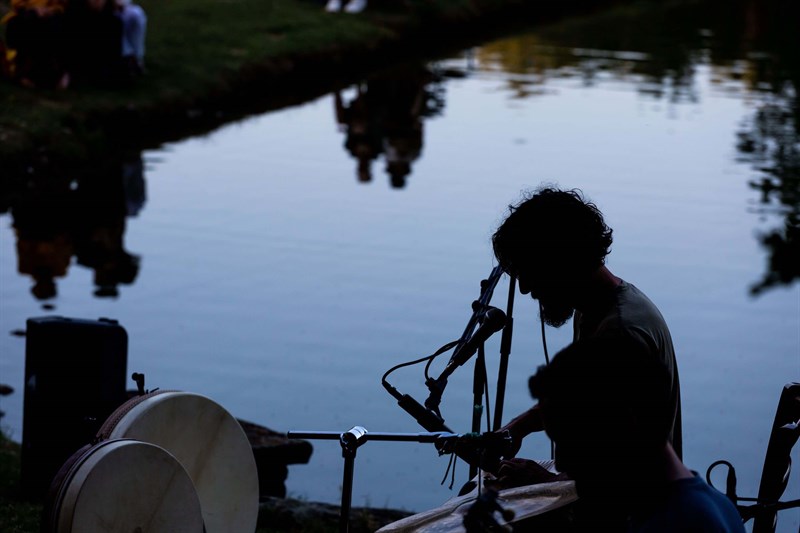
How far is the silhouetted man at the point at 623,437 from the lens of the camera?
7.68ft

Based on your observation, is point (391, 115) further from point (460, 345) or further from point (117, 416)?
point (460, 345)

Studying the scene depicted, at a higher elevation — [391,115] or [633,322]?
[633,322]

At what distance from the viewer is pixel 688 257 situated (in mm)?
11906

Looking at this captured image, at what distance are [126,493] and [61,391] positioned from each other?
2645 millimetres

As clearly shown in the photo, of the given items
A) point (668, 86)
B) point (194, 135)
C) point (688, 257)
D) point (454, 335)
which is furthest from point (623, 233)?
point (668, 86)

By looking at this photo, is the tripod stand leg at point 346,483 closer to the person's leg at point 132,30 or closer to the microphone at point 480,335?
the microphone at point 480,335

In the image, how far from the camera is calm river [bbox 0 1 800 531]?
8531 mm

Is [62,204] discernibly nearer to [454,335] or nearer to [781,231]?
[454,335]

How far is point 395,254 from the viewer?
11.9 metres

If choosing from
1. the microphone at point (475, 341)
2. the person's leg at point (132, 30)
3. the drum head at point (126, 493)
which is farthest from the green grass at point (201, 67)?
the microphone at point (475, 341)

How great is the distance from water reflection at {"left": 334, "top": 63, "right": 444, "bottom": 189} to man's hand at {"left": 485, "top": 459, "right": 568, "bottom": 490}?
11.6 metres

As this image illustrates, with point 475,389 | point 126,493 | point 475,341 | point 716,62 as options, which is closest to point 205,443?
point 126,493

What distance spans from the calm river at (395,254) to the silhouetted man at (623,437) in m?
1.71

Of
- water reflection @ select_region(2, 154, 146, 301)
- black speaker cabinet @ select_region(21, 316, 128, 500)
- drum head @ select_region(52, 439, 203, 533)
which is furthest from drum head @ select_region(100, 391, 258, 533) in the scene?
water reflection @ select_region(2, 154, 146, 301)
